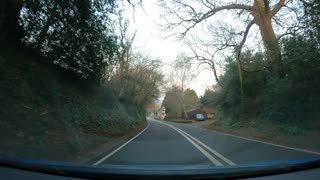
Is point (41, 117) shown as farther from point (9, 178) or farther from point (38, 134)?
point (9, 178)

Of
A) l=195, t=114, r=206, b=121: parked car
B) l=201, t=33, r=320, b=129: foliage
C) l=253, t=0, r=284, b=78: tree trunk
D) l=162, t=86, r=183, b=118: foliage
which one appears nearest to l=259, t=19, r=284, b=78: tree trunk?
l=253, t=0, r=284, b=78: tree trunk

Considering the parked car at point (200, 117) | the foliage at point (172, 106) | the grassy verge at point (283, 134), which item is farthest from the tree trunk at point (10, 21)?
the foliage at point (172, 106)

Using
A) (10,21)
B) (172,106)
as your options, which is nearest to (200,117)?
Answer: (172,106)

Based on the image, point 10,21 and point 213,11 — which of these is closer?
point 10,21

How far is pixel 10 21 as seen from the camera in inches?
→ 742

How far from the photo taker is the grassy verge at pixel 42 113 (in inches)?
511

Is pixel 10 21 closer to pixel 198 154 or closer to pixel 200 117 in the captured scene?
pixel 198 154

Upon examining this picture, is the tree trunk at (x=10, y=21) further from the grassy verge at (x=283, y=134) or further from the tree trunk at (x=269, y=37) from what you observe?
the tree trunk at (x=269, y=37)

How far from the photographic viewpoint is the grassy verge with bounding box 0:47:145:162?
12969 millimetres

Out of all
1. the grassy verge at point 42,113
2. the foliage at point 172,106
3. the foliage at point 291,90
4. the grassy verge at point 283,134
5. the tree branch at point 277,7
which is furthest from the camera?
the foliage at point 172,106

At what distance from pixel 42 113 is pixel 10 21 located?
5.01 meters

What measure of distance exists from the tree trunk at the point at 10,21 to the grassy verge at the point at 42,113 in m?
0.65

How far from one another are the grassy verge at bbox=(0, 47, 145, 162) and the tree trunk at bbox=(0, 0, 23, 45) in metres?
0.65

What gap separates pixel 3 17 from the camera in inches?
673
